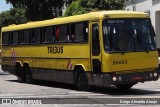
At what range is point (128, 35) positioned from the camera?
1711 cm

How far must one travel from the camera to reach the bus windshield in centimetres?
1677

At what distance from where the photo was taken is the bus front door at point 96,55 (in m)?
16.9

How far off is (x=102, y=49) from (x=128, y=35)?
3.70ft

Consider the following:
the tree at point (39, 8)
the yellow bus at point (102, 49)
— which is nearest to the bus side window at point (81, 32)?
the yellow bus at point (102, 49)

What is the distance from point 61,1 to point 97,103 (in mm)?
35501

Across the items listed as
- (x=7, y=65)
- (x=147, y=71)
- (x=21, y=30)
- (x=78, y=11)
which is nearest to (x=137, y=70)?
(x=147, y=71)

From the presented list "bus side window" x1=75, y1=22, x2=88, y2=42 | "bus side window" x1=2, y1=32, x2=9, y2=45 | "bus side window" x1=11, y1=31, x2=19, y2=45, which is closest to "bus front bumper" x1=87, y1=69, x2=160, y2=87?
"bus side window" x1=75, y1=22, x2=88, y2=42

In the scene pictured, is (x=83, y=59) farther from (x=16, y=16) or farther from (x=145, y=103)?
(x=16, y=16)

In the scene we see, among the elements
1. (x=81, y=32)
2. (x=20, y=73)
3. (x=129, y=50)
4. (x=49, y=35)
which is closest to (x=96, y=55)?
(x=129, y=50)

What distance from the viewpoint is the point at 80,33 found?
18.4 metres

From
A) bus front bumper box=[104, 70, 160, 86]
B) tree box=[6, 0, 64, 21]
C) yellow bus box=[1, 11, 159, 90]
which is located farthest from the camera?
tree box=[6, 0, 64, 21]

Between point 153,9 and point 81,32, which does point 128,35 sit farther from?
point 153,9

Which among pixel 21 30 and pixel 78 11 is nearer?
pixel 21 30

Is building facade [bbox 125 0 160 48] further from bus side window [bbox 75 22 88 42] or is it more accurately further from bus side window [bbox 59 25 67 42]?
bus side window [bbox 75 22 88 42]
